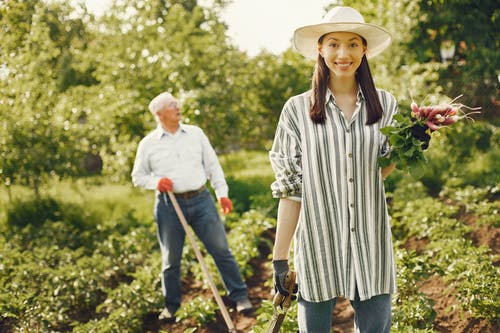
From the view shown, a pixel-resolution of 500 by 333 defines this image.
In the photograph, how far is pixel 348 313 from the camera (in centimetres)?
437

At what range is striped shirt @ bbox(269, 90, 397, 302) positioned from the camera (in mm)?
2199

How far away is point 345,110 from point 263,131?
10.1 m

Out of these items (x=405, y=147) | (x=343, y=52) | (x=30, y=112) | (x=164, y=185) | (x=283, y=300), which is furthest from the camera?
(x=30, y=112)

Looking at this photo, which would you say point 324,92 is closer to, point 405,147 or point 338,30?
point 338,30

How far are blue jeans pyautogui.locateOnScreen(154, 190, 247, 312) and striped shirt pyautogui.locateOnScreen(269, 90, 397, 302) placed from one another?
90.4 inches

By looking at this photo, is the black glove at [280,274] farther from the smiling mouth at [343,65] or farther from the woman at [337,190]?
the smiling mouth at [343,65]

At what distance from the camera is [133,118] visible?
8.62 meters

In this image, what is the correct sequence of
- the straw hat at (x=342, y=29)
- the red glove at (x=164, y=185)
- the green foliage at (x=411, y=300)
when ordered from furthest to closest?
the red glove at (x=164, y=185) → the green foliage at (x=411, y=300) → the straw hat at (x=342, y=29)

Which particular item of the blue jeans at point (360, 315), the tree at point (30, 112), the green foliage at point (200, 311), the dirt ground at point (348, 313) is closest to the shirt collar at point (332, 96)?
the blue jeans at point (360, 315)

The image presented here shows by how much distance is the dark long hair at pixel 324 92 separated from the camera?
7.26 feet

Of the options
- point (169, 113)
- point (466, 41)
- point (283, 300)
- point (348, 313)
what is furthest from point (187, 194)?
point (466, 41)

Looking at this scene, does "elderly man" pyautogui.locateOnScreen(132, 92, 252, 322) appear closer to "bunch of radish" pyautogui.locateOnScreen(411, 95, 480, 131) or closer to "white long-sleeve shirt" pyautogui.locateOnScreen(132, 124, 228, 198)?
"white long-sleeve shirt" pyautogui.locateOnScreen(132, 124, 228, 198)

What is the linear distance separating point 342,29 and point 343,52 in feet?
0.31

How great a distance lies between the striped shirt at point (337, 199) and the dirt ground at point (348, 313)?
1.74 m
